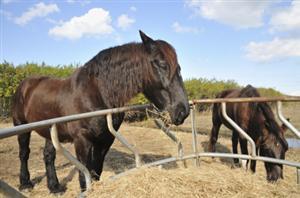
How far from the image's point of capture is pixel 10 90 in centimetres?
1454

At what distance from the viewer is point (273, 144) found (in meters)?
4.83

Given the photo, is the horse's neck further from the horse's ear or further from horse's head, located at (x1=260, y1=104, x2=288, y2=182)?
→ horse's head, located at (x1=260, y1=104, x2=288, y2=182)

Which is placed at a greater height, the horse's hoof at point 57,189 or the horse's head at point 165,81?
the horse's head at point 165,81

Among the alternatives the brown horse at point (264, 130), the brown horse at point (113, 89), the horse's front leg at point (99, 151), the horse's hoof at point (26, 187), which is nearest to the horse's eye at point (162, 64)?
the brown horse at point (113, 89)

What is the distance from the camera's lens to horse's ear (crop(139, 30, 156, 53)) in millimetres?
3568

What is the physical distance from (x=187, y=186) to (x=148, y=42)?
1618 millimetres

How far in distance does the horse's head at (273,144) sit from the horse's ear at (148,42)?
2491mm

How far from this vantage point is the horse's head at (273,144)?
15.2 feet

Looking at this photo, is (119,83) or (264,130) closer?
(119,83)

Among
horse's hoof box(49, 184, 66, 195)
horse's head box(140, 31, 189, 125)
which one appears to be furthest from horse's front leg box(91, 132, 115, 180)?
horse's hoof box(49, 184, 66, 195)

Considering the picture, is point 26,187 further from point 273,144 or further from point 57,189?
point 273,144

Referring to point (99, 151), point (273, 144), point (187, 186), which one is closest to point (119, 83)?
point (99, 151)

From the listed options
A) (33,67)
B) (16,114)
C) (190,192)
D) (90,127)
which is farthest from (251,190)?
(33,67)

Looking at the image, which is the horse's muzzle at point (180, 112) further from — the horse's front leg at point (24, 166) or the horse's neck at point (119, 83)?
the horse's front leg at point (24, 166)
